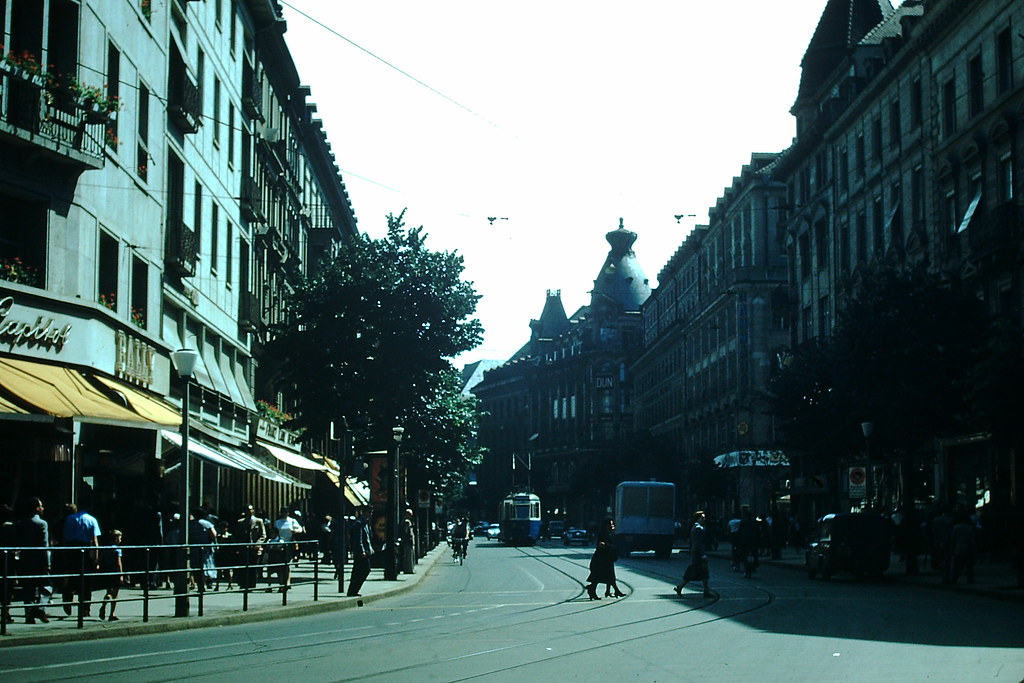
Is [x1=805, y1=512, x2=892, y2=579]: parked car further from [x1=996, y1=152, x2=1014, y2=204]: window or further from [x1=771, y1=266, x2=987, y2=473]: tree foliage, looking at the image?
[x1=996, y1=152, x2=1014, y2=204]: window

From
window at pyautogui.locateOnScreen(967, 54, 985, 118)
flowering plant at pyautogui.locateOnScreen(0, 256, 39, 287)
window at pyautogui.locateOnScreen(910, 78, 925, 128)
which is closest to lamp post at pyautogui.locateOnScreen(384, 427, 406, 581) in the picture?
flowering plant at pyautogui.locateOnScreen(0, 256, 39, 287)

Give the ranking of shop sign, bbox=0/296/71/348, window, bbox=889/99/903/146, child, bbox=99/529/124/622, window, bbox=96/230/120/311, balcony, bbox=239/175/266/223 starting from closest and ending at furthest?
child, bbox=99/529/124/622, shop sign, bbox=0/296/71/348, window, bbox=96/230/120/311, balcony, bbox=239/175/266/223, window, bbox=889/99/903/146

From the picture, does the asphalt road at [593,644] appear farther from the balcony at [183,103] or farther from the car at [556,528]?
the car at [556,528]

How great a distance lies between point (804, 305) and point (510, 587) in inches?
1380

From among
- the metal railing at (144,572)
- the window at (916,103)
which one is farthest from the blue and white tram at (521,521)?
the metal railing at (144,572)

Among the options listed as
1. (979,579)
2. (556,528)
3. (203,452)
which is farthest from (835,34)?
(556,528)

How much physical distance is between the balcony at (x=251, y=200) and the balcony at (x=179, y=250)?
10164mm

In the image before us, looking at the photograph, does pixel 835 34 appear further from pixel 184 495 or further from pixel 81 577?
pixel 81 577

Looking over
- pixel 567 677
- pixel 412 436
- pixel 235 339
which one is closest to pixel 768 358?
pixel 412 436

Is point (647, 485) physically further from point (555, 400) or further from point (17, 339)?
point (555, 400)

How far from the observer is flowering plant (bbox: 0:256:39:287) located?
24891 mm

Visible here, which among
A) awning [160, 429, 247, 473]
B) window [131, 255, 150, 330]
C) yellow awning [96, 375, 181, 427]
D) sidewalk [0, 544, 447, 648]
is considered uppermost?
window [131, 255, 150, 330]

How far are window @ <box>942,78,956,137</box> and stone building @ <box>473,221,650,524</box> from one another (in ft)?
244

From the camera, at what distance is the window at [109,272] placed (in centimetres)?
2972
